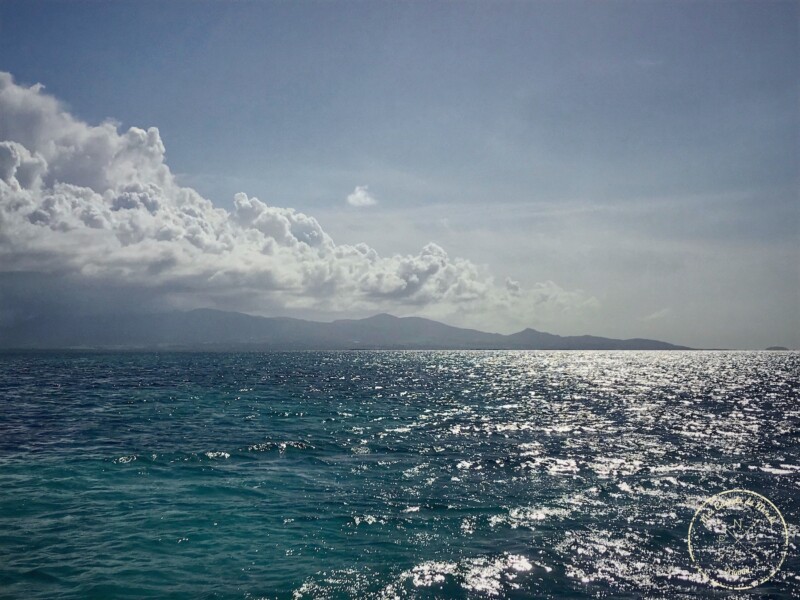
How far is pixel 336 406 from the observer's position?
243 ft

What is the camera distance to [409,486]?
107ft

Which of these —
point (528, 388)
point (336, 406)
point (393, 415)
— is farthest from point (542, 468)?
point (528, 388)

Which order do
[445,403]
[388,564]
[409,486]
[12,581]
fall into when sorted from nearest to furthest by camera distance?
[12,581]
[388,564]
[409,486]
[445,403]

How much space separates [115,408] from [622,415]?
220ft

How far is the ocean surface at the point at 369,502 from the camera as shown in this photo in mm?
19984

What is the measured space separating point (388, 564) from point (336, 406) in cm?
5365

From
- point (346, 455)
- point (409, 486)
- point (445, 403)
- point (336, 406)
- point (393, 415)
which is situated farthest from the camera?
point (445, 403)

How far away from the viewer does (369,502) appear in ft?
95.9

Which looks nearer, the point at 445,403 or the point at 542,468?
the point at 542,468

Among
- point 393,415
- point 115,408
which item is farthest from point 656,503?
point 115,408

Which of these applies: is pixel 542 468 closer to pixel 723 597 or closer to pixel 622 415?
pixel 723 597

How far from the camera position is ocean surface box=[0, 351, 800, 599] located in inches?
787

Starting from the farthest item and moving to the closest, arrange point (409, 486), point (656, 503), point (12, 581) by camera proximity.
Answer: point (409, 486) < point (656, 503) < point (12, 581)

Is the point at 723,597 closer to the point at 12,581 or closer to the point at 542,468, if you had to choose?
the point at 542,468
